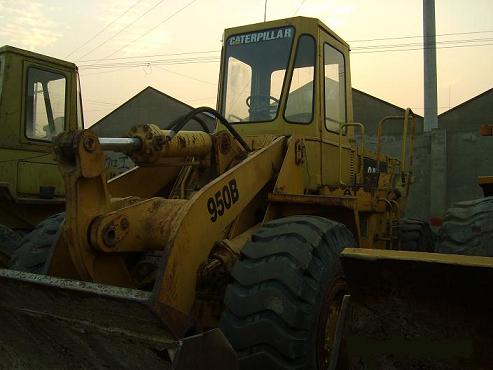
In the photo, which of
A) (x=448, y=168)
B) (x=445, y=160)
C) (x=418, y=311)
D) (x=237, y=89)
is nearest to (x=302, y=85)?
(x=237, y=89)

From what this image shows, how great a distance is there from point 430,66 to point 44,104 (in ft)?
52.1

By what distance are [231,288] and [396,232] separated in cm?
397

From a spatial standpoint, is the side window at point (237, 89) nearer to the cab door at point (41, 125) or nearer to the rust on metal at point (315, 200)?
the rust on metal at point (315, 200)

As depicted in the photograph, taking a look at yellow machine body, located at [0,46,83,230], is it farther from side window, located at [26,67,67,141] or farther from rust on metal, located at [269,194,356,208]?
rust on metal, located at [269,194,356,208]

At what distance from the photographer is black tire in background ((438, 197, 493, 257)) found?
A: 4.98 metres

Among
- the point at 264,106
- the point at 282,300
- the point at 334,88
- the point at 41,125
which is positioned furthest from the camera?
the point at 41,125

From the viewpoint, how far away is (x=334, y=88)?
5719 mm

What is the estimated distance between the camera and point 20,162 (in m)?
7.54

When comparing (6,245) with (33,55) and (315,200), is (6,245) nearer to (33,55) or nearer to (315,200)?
(33,55)

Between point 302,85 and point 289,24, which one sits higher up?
point 289,24

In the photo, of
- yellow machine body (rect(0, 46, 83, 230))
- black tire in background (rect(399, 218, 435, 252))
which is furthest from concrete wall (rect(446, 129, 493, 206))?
yellow machine body (rect(0, 46, 83, 230))

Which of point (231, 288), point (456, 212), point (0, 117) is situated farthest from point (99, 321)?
point (0, 117)

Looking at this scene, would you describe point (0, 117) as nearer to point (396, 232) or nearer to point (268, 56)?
point (268, 56)

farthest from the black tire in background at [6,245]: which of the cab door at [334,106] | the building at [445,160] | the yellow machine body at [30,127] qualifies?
the building at [445,160]
